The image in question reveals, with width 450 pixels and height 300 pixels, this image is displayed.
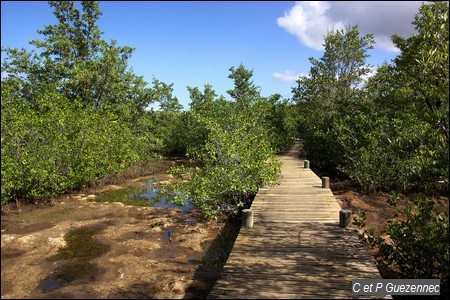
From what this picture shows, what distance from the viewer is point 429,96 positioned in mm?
5789

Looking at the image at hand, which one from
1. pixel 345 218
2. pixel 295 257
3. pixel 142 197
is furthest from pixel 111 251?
pixel 142 197

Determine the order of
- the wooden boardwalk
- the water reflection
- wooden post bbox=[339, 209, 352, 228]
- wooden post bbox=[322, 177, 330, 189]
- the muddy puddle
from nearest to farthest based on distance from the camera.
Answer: the wooden boardwalk → the muddy puddle → wooden post bbox=[339, 209, 352, 228] → wooden post bbox=[322, 177, 330, 189] → the water reflection

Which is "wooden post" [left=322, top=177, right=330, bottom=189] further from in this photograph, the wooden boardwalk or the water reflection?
the water reflection

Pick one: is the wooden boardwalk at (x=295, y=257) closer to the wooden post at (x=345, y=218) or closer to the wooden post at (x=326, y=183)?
the wooden post at (x=345, y=218)

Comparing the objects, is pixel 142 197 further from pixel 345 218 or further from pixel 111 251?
pixel 345 218

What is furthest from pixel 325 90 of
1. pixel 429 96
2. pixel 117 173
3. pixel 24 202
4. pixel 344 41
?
pixel 24 202

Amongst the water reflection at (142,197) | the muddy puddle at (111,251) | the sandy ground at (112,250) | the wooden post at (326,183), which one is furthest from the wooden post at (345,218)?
the water reflection at (142,197)

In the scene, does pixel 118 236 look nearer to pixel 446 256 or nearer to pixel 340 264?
pixel 340 264

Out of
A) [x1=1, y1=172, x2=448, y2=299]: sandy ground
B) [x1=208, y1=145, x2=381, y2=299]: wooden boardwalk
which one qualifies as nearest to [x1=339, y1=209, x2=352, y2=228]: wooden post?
[x1=208, y1=145, x2=381, y2=299]: wooden boardwalk

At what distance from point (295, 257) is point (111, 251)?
5.26m

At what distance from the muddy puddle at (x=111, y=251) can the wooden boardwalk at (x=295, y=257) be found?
128 cm

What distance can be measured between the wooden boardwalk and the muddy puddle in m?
1.28

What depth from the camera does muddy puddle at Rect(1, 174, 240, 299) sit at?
693cm

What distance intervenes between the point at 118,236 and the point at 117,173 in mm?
8336
